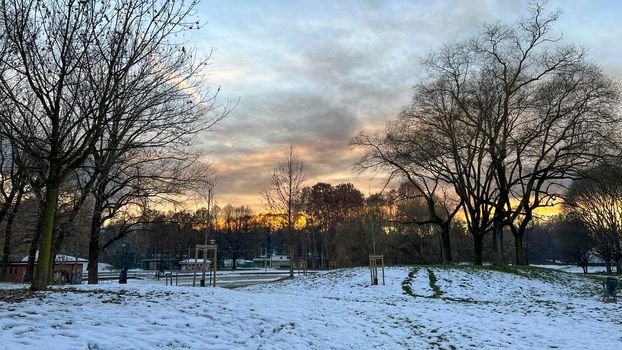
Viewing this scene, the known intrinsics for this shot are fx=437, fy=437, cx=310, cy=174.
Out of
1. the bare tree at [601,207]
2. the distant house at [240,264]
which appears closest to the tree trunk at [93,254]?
the bare tree at [601,207]

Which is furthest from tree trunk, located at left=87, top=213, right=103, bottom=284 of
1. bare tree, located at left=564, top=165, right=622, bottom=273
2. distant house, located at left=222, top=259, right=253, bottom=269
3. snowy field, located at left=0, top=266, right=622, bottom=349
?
distant house, located at left=222, top=259, right=253, bottom=269

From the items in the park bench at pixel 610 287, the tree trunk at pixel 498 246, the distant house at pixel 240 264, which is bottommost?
the distant house at pixel 240 264

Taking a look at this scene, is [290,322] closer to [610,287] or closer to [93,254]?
[610,287]

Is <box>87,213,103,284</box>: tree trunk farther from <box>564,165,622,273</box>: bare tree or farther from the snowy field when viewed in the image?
<box>564,165,622,273</box>: bare tree

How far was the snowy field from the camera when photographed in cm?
668

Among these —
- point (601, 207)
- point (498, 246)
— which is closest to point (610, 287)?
point (498, 246)

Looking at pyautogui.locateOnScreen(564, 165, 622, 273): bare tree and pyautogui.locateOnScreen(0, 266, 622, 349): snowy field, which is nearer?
pyautogui.locateOnScreen(0, 266, 622, 349): snowy field

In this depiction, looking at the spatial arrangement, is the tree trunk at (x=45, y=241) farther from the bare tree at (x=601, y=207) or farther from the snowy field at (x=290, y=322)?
the bare tree at (x=601, y=207)

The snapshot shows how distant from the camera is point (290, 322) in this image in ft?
32.4

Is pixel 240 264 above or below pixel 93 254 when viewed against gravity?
below

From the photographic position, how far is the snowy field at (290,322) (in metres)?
6.68

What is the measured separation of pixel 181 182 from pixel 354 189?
59795 mm

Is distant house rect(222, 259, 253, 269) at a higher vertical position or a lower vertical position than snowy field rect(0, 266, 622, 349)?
lower

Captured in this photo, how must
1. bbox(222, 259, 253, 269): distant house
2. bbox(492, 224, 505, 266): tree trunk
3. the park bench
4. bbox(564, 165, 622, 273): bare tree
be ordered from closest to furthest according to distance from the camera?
the park bench, bbox(564, 165, 622, 273): bare tree, bbox(492, 224, 505, 266): tree trunk, bbox(222, 259, 253, 269): distant house
